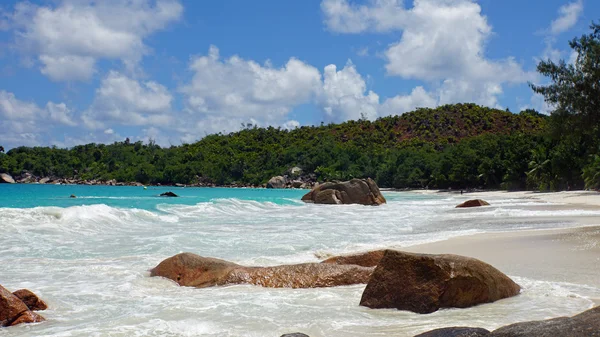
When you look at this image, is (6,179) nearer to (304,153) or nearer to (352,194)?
(304,153)

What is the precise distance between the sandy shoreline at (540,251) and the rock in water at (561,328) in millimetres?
3598

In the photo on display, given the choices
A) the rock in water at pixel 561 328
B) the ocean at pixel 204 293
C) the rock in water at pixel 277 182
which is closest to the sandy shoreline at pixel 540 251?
the ocean at pixel 204 293

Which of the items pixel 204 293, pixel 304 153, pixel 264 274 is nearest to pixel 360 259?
pixel 264 274

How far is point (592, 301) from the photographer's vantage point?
7.13 metres

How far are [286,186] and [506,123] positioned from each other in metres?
56.7

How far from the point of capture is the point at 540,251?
11.9 metres

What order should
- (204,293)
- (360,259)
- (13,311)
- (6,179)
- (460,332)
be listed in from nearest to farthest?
(460,332) → (13,311) → (204,293) → (360,259) → (6,179)

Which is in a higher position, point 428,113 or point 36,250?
point 428,113

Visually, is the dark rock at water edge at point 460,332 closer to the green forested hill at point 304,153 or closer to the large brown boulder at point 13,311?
the large brown boulder at point 13,311

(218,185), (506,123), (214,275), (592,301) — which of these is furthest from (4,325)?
(506,123)

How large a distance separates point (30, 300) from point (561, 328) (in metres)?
6.61

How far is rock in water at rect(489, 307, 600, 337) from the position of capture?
3.70 meters

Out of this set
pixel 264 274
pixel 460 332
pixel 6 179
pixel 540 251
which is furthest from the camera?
pixel 6 179

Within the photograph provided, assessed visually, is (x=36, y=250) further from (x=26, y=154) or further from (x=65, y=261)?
(x=26, y=154)
